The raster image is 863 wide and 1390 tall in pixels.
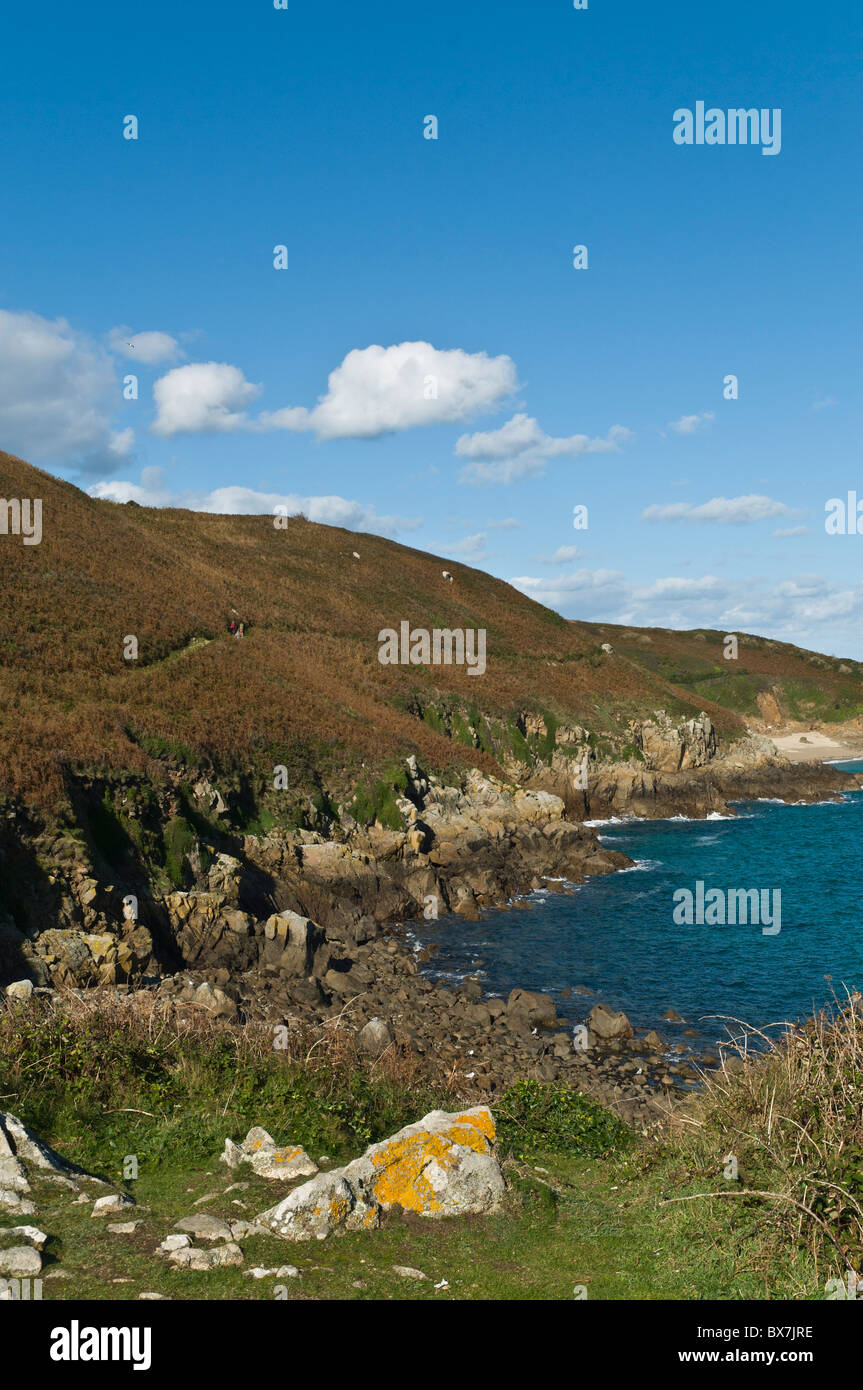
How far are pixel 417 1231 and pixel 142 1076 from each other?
498 cm

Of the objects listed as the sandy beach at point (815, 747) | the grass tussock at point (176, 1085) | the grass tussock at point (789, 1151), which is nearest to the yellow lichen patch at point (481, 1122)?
the grass tussock at point (176, 1085)

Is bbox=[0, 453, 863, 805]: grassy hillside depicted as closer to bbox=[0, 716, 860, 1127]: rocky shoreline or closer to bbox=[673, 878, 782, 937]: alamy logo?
bbox=[0, 716, 860, 1127]: rocky shoreline

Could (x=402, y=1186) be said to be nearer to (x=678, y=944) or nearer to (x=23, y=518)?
(x=678, y=944)

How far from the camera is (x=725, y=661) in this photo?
13300 centimetres

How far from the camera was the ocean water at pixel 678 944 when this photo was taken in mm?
28422

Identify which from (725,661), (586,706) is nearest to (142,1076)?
(586,706)

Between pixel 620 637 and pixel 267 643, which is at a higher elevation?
pixel 620 637

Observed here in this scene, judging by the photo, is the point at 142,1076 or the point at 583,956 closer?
the point at 142,1076

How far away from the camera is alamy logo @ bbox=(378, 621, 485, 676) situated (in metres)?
69.2

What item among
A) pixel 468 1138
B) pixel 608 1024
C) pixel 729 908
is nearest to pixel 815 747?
pixel 729 908

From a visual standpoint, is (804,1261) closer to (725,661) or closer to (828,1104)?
(828,1104)

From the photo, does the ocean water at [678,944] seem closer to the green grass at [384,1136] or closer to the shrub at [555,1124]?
the shrub at [555,1124]

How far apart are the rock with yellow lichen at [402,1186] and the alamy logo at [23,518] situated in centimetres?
5150
